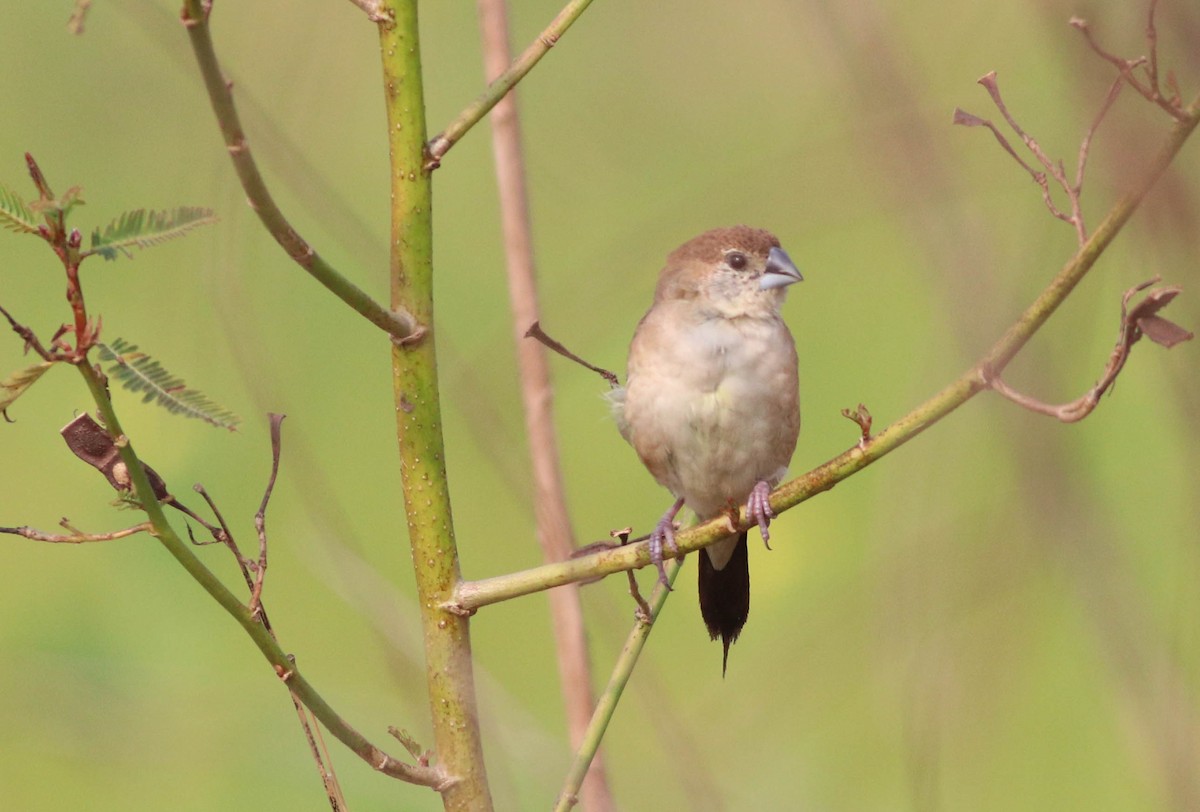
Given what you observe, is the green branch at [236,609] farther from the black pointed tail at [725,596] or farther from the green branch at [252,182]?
the black pointed tail at [725,596]

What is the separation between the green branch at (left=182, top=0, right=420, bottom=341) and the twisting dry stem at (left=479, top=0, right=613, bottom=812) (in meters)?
0.63

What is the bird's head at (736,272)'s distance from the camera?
3434 mm

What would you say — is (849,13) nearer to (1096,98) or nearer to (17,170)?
(1096,98)

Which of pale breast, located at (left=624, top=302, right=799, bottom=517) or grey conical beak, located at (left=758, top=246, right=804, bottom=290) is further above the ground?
grey conical beak, located at (left=758, top=246, right=804, bottom=290)

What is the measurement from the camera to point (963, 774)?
3711mm

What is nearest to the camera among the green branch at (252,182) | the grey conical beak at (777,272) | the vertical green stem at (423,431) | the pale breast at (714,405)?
the green branch at (252,182)

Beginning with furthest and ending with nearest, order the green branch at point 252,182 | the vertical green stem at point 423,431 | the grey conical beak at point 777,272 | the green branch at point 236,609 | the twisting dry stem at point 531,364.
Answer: the grey conical beak at point 777,272, the twisting dry stem at point 531,364, the vertical green stem at point 423,431, the green branch at point 236,609, the green branch at point 252,182

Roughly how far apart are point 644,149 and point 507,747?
6.72m

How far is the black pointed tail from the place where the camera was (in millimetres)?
3291

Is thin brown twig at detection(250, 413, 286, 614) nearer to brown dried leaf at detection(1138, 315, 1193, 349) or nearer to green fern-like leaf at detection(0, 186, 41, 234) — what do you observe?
green fern-like leaf at detection(0, 186, 41, 234)

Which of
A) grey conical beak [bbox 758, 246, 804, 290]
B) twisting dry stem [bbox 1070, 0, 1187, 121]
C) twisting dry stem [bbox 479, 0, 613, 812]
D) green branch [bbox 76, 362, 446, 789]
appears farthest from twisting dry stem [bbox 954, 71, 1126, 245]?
grey conical beak [bbox 758, 246, 804, 290]

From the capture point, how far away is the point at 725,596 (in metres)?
3.35

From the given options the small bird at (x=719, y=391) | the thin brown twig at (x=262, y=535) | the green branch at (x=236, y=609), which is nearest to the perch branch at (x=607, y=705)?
the green branch at (x=236, y=609)

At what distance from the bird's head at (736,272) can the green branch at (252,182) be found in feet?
5.78
